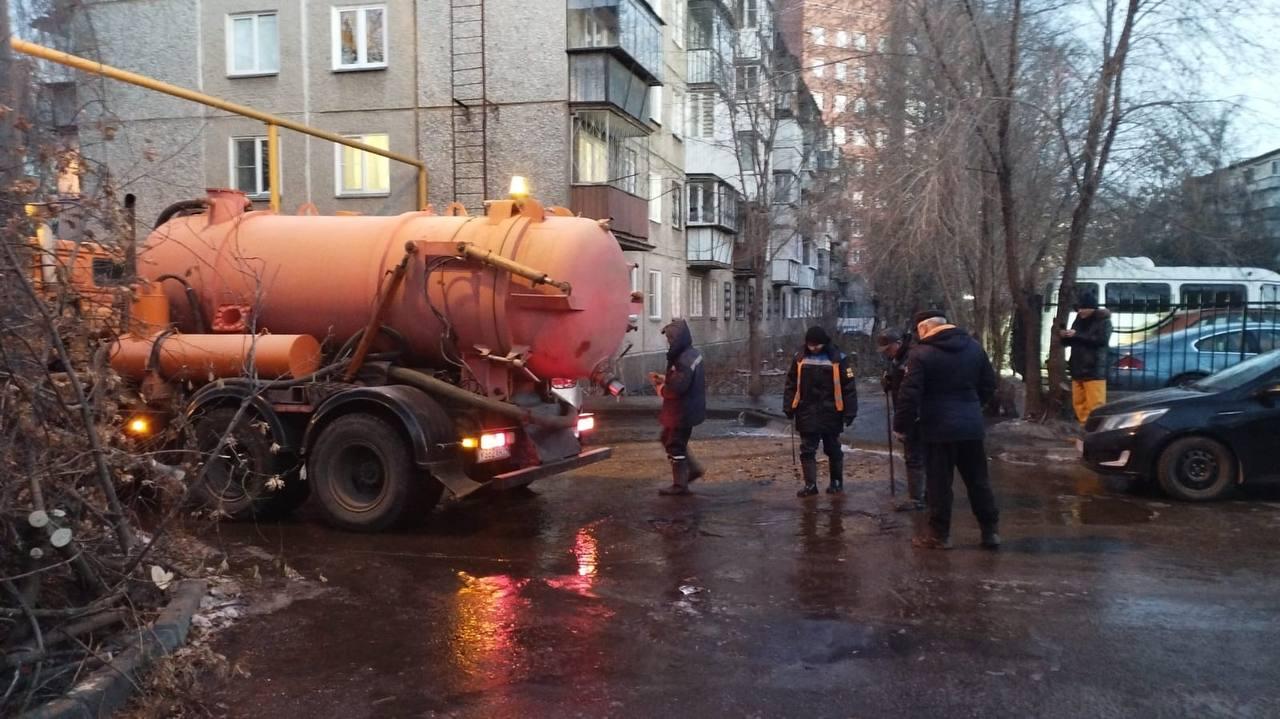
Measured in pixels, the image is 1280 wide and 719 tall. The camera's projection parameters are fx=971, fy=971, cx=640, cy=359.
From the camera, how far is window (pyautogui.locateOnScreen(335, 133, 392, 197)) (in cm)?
2252

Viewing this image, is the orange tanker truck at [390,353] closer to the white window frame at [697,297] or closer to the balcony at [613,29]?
the balcony at [613,29]

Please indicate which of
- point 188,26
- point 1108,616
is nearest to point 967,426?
point 1108,616

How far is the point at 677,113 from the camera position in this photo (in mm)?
30109

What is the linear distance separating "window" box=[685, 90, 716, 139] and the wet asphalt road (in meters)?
24.1

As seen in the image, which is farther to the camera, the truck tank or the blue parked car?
the blue parked car

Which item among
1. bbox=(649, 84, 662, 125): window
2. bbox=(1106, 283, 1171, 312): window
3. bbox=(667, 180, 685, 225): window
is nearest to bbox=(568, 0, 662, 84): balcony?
bbox=(649, 84, 662, 125): window

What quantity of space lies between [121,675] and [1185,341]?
1744 cm

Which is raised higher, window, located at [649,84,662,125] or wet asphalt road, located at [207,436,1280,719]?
window, located at [649,84,662,125]

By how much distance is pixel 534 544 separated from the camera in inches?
299

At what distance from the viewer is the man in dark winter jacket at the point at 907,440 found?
8.54m

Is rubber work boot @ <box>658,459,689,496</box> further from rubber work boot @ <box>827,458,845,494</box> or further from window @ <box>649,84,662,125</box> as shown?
window @ <box>649,84,662,125</box>

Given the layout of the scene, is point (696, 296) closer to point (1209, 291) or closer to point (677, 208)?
point (677, 208)

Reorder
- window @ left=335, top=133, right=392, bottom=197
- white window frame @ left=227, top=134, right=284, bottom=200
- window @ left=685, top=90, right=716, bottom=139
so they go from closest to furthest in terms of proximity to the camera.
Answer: window @ left=335, top=133, right=392, bottom=197, white window frame @ left=227, top=134, right=284, bottom=200, window @ left=685, top=90, right=716, bottom=139

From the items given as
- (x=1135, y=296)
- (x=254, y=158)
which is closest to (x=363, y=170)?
(x=254, y=158)
